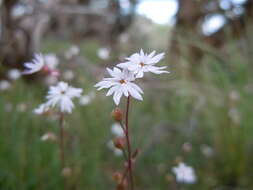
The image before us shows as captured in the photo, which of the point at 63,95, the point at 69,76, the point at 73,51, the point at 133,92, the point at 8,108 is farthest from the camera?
the point at 69,76

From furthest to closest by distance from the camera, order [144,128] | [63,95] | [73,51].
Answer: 1. [144,128]
2. [73,51]
3. [63,95]

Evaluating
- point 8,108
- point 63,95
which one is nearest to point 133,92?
point 63,95

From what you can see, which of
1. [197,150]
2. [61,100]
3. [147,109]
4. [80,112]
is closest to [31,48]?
[80,112]

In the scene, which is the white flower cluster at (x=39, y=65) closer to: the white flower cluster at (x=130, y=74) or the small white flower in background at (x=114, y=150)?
the white flower cluster at (x=130, y=74)

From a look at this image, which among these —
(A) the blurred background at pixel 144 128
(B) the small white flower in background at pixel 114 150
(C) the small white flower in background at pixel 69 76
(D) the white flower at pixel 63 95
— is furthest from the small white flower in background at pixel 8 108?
(D) the white flower at pixel 63 95

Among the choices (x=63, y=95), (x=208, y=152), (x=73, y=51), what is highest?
(x=73, y=51)

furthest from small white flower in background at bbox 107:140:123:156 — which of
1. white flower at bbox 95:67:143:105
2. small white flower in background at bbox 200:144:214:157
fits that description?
white flower at bbox 95:67:143:105

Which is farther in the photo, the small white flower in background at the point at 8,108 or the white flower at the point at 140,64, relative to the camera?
the small white flower in background at the point at 8,108

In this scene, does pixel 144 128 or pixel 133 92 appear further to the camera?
pixel 144 128

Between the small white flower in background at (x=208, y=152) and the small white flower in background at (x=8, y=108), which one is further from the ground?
the small white flower in background at (x=8, y=108)

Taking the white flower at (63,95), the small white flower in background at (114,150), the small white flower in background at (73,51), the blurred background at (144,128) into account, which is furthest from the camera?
the small white flower in background at (114,150)

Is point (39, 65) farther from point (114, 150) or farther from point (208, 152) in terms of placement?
point (208, 152)

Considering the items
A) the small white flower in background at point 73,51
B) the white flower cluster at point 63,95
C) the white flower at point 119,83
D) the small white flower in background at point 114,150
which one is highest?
the small white flower in background at point 73,51
